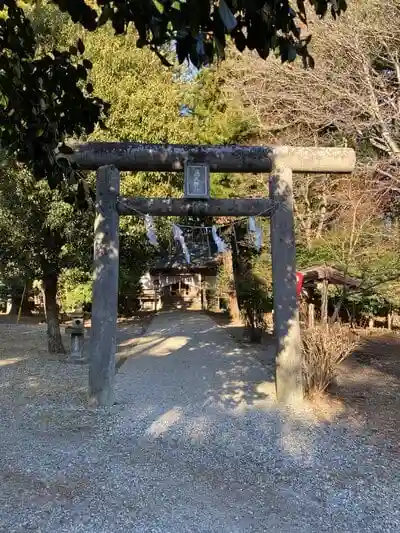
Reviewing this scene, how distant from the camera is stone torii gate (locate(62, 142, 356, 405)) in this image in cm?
586

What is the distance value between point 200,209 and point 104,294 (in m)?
1.50

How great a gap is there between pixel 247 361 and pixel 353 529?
6.11 m

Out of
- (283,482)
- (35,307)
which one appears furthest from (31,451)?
(35,307)

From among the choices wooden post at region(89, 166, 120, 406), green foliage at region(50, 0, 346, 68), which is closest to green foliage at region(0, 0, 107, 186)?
green foliage at region(50, 0, 346, 68)

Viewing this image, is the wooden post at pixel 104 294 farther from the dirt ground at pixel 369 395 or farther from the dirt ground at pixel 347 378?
the dirt ground at pixel 369 395

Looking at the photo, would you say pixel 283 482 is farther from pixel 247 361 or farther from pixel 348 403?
pixel 247 361

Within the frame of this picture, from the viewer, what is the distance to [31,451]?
13.8 feet

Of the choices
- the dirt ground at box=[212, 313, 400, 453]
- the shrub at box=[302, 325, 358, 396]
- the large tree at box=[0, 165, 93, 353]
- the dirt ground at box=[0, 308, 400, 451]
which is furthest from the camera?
the large tree at box=[0, 165, 93, 353]

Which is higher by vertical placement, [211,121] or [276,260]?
[211,121]

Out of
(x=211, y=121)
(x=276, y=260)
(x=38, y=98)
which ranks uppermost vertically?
(x=211, y=121)

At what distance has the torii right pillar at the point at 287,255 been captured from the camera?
591 centimetres

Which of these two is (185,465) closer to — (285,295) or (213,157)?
(285,295)

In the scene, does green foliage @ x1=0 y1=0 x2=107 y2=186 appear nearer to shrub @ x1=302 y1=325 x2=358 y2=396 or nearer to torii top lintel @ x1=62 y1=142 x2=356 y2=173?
torii top lintel @ x1=62 y1=142 x2=356 y2=173

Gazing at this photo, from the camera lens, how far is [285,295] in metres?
5.95
